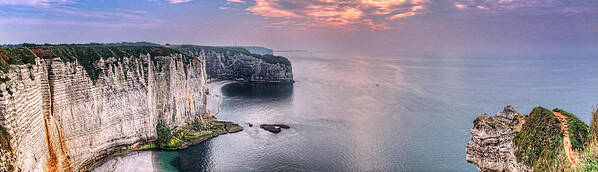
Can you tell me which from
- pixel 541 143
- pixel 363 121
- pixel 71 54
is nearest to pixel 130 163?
pixel 71 54

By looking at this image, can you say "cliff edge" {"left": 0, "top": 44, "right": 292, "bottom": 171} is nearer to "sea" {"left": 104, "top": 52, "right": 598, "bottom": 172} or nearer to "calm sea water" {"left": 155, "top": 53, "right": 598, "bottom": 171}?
"sea" {"left": 104, "top": 52, "right": 598, "bottom": 172}

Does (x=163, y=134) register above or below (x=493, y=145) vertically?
below

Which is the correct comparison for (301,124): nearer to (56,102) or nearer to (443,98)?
(56,102)

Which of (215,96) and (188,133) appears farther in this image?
(215,96)

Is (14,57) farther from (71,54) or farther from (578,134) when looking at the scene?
(578,134)

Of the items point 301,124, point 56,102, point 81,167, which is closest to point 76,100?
point 56,102

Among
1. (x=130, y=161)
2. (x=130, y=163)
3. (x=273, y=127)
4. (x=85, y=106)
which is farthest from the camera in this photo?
(x=273, y=127)

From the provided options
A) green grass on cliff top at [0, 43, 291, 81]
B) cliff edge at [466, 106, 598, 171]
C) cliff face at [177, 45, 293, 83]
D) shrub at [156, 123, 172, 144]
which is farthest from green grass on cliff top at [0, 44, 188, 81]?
cliff face at [177, 45, 293, 83]
